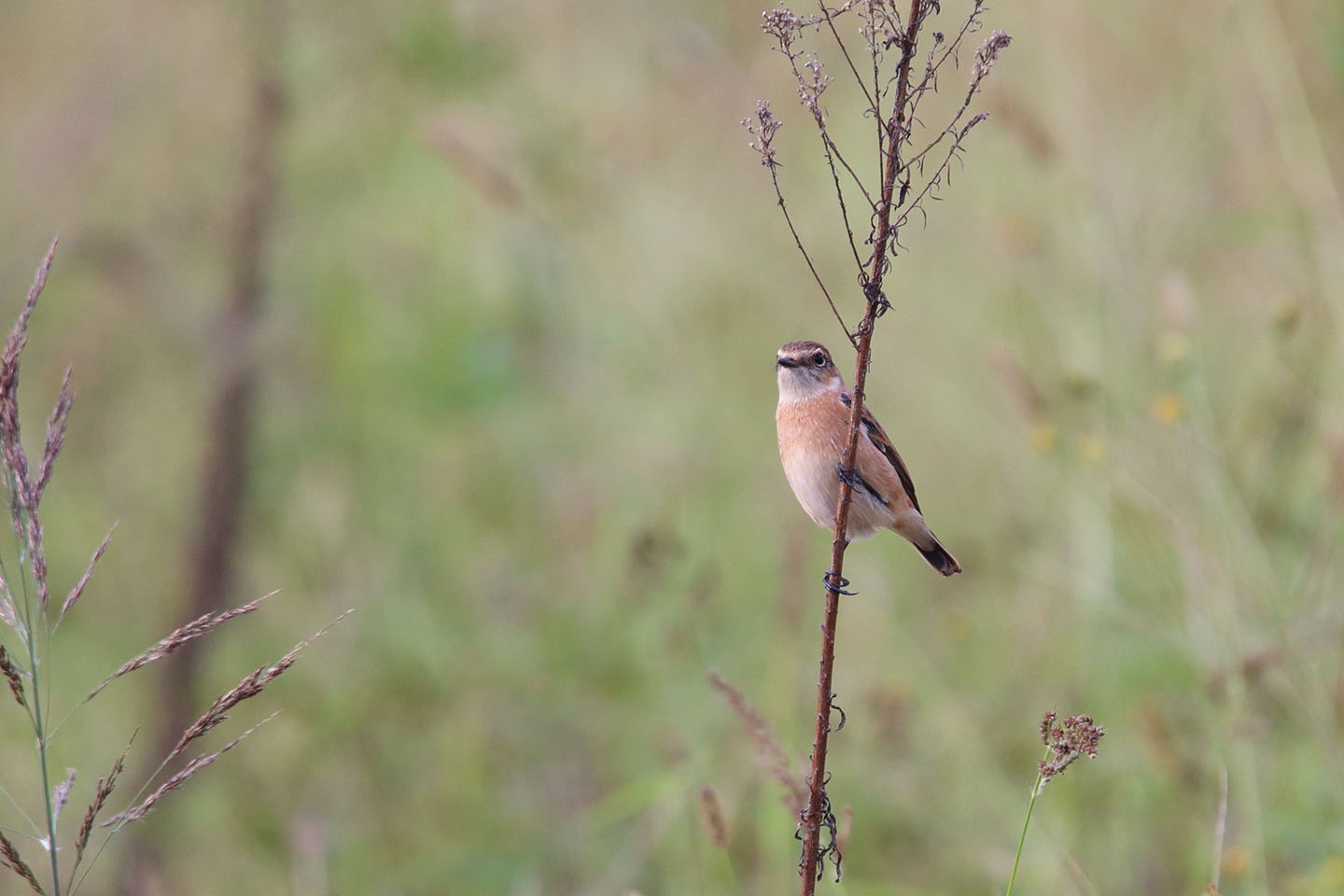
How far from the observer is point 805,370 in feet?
11.9

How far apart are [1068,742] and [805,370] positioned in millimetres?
1886

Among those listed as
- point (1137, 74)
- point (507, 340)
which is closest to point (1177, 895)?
point (507, 340)

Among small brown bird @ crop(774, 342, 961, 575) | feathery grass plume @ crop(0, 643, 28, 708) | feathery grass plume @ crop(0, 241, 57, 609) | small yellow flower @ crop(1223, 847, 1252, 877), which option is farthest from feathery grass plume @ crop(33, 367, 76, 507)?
small yellow flower @ crop(1223, 847, 1252, 877)

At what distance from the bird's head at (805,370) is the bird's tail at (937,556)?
20.2 inches

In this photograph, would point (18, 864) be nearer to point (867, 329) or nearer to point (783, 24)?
point (867, 329)

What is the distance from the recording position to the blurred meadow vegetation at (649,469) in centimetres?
452

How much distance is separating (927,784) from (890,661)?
0.59 m

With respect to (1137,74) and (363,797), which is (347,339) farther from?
(1137,74)

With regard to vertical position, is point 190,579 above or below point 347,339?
below

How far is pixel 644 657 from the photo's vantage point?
5367mm

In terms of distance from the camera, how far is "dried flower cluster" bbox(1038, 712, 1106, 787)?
181 centimetres

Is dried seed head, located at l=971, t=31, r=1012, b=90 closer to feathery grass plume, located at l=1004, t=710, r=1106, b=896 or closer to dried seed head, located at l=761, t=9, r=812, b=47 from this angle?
dried seed head, located at l=761, t=9, r=812, b=47

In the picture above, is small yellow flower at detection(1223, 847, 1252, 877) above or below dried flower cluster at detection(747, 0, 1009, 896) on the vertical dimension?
below

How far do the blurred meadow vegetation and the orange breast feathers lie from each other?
49 centimetres
